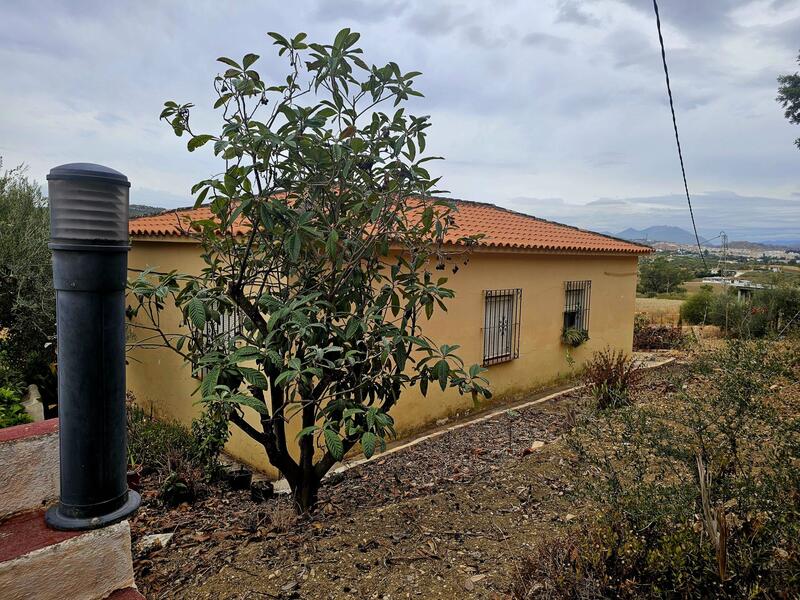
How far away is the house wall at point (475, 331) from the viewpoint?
717 centimetres

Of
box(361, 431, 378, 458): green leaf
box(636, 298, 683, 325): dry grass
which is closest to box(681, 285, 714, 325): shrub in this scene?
box(636, 298, 683, 325): dry grass

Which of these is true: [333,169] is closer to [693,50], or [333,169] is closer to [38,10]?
[38,10]

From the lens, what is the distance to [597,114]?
992cm

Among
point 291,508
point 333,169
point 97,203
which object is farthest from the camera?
point 291,508

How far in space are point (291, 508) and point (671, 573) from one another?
2.74 metres

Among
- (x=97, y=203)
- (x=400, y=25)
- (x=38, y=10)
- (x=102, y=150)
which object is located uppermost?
(x=400, y=25)

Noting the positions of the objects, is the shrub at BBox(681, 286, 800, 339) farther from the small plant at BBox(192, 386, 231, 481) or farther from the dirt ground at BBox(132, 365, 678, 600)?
the small plant at BBox(192, 386, 231, 481)

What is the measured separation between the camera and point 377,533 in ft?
11.6

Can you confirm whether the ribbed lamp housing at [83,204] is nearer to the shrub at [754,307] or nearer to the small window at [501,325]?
the small window at [501,325]

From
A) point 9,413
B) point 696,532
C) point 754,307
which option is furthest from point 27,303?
point 754,307

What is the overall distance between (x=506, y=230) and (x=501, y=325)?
2141mm

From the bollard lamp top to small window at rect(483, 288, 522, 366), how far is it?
691 cm

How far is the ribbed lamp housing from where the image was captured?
5.82 feet

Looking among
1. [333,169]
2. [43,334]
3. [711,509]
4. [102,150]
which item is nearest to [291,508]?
[333,169]
